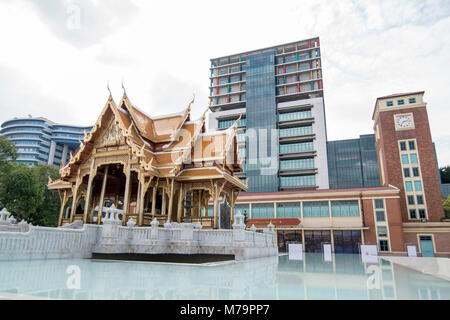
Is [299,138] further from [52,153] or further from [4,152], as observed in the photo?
[52,153]

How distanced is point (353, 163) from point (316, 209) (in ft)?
113

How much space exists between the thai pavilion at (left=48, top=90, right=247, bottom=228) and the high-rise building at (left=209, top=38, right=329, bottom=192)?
41023 mm

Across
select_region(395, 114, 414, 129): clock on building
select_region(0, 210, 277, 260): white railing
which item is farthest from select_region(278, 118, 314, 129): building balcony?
select_region(0, 210, 277, 260): white railing

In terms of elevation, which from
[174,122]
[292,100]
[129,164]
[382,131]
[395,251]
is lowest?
[395,251]

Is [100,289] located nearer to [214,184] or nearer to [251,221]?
[214,184]

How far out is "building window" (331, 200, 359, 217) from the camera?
127 feet

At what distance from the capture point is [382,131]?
4581 centimetres

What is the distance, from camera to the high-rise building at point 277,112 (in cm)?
6325

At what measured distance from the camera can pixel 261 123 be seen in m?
67.9

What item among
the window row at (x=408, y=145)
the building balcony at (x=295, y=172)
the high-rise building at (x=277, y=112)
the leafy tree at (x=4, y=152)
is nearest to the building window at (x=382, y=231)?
the window row at (x=408, y=145)

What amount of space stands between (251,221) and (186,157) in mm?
25980

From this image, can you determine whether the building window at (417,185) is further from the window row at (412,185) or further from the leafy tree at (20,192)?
the leafy tree at (20,192)
